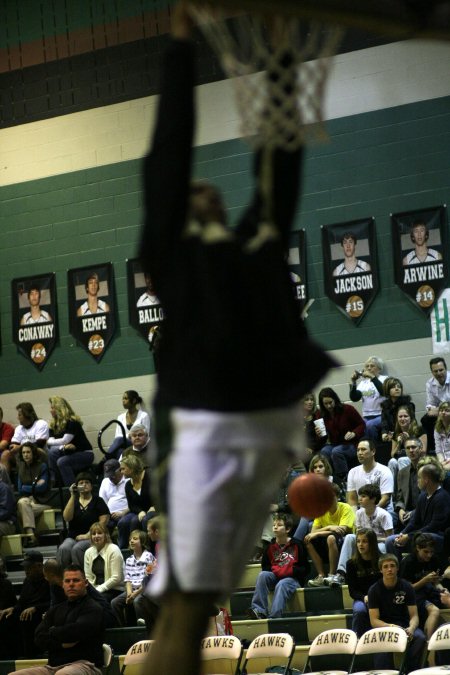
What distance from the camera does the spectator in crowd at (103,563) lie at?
40.4ft

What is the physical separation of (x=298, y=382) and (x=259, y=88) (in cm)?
101

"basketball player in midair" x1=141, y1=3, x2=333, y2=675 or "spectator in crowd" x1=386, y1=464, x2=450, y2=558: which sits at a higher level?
"basketball player in midair" x1=141, y1=3, x2=333, y2=675

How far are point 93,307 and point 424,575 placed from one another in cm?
808

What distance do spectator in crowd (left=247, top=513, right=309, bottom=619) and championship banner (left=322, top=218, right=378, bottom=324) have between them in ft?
15.1

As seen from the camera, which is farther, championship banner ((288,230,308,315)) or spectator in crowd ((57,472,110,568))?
championship banner ((288,230,308,315))

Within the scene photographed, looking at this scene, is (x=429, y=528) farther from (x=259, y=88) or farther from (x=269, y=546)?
(x=259, y=88)

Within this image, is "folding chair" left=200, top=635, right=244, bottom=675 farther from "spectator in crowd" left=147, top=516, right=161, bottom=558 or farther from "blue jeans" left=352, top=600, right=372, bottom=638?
"spectator in crowd" left=147, top=516, right=161, bottom=558

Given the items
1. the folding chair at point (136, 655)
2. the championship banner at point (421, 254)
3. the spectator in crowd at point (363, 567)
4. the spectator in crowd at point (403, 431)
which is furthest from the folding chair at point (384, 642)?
the championship banner at point (421, 254)

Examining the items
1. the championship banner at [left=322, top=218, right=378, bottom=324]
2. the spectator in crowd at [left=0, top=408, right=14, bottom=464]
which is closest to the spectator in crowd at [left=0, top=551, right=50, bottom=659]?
the spectator in crowd at [left=0, top=408, right=14, bottom=464]

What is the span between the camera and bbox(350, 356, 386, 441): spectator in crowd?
1472 cm

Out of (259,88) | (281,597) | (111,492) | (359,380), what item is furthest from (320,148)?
(259,88)

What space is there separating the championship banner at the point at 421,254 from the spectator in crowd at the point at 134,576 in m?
5.41

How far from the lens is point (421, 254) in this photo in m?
15.3

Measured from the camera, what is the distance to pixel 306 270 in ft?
52.4
